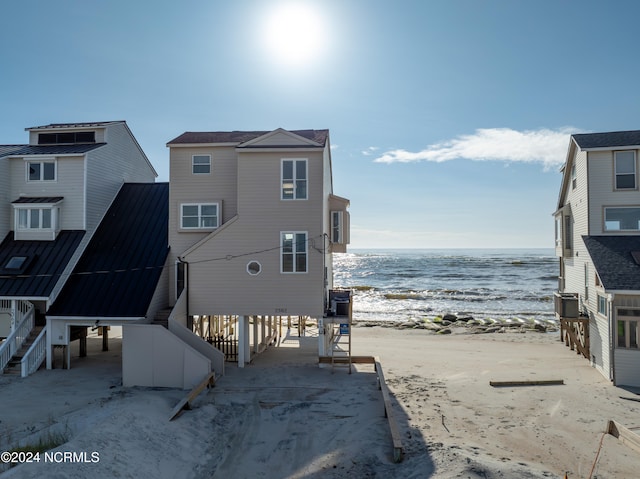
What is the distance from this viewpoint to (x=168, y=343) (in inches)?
607

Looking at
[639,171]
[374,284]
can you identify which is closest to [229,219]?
[639,171]

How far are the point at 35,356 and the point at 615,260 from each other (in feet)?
Result: 77.5

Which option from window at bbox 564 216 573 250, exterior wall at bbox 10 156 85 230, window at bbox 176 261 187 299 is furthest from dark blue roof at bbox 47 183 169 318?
window at bbox 564 216 573 250

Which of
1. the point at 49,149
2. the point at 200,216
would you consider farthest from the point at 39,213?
the point at 200,216

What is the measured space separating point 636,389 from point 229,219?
56.4 ft

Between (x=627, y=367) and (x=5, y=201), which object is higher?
(x=5, y=201)

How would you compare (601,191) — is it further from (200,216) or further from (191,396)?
(191,396)

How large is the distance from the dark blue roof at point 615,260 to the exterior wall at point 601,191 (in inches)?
20.1

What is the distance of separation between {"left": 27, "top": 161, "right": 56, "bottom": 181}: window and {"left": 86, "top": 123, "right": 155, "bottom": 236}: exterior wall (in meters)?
1.78

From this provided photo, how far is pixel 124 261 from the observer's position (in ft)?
63.4

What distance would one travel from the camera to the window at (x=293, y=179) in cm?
1772

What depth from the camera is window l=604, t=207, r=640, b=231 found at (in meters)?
18.7

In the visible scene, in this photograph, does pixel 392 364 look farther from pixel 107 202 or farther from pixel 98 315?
pixel 107 202

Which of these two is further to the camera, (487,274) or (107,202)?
(487,274)
